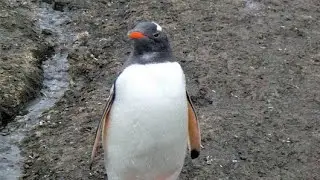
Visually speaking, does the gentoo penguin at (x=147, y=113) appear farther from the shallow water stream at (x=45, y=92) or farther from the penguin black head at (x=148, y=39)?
the shallow water stream at (x=45, y=92)

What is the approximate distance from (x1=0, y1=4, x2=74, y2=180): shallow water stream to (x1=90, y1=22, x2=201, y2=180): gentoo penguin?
0.96 metres

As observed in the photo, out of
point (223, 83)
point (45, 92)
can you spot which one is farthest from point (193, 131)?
point (45, 92)

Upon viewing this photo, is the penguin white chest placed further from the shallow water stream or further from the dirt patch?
the dirt patch

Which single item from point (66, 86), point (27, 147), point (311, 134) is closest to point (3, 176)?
point (27, 147)

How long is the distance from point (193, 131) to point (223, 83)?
1.34 meters

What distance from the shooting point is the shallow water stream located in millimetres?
3646

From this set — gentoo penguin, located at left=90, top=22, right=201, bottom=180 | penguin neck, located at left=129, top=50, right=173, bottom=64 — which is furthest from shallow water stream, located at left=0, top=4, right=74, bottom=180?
penguin neck, located at left=129, top=50, right=173, bottom=64

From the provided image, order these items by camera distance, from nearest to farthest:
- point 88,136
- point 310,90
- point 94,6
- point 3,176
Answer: point 3,176, point 88,136, point 310,90, point 94,6

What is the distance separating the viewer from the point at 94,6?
18.0ft

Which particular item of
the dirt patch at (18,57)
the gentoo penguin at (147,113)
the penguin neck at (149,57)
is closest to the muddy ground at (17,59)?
the dirt patch at (18,57)

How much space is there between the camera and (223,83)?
4.33 metres

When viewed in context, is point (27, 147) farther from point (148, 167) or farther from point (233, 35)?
point (233, 35)

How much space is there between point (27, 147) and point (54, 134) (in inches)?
7.3

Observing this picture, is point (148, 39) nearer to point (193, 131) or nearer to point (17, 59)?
point (193, 131)
